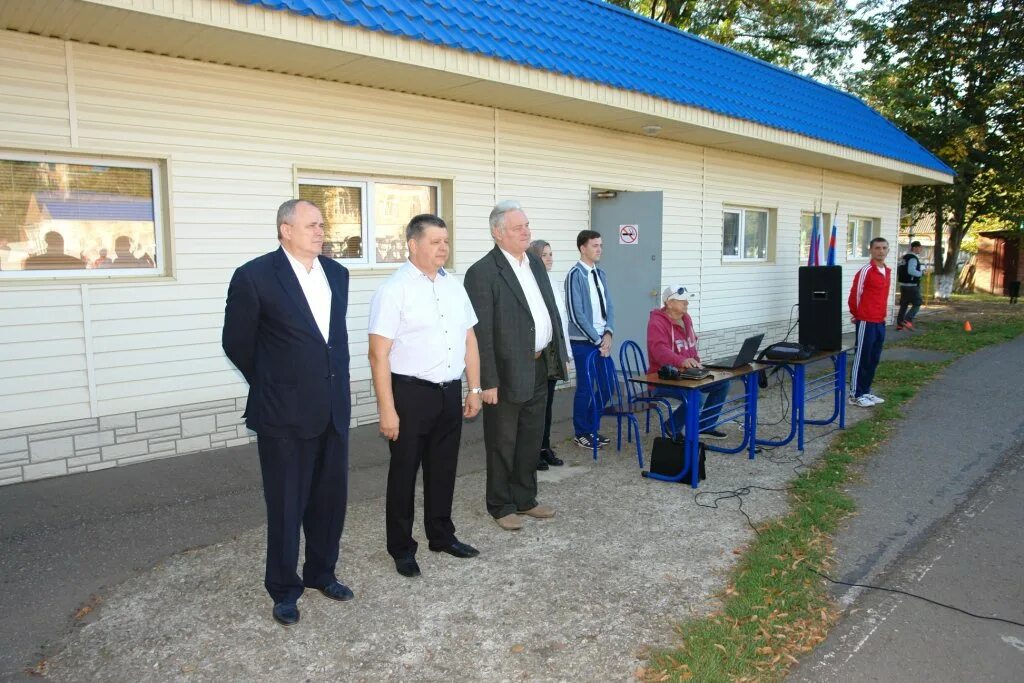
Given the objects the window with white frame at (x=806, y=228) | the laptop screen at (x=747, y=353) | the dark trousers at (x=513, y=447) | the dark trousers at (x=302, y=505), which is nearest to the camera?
the dark trousers at (x=302, y=505)

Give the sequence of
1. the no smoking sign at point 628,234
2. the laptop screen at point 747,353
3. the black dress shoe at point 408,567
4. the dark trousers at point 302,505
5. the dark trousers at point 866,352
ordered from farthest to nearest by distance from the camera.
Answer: the no smoking sign at point 628,234 → the dark trousers at point 866,352 → the laptop screen at point 747,353 → the black dress shoe at point 408,567 → the dark trousers at point 302,505

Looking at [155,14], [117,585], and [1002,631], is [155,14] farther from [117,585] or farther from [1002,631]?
[1002,631]

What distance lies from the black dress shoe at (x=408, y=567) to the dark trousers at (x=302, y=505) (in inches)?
15.9

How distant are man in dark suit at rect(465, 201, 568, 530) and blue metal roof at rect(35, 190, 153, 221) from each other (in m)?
3.02

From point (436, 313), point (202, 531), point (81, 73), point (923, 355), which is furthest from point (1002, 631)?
point (923, 355)

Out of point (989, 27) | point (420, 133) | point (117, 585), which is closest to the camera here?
point (117, 585)

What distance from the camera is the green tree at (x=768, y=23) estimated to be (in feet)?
75.4

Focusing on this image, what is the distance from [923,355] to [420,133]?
9.82 m

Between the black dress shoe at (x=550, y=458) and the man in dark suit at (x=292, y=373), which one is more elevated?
the man in dark suit at (x=292, y=373)

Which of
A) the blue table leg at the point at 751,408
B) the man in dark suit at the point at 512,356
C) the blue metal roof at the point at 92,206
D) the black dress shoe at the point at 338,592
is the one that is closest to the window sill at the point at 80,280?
the blue metal roof at the point at 92,206

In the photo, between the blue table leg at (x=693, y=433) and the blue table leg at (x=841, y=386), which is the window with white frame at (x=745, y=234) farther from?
the blue table leg at (x=693, y=433)

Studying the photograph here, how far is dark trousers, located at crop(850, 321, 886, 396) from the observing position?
8.61 m

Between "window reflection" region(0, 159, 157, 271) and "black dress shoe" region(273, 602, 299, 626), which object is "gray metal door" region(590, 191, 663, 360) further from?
"black dress shoe" region(273, 602, 299, 626)

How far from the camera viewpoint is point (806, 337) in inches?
418
